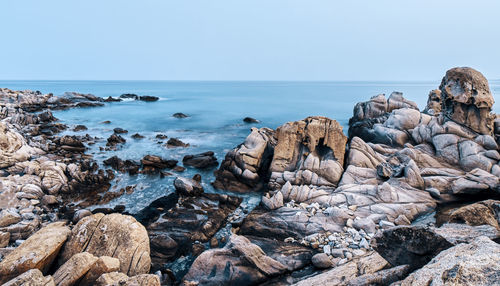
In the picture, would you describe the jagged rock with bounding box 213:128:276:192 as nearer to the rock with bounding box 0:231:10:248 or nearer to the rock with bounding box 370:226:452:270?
the rock with bounding box 0:231:10:248

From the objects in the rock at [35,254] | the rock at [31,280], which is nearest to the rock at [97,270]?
the rock at [31,280]

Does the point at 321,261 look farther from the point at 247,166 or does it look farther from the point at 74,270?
the point at 247,166

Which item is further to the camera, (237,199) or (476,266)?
(237,199)

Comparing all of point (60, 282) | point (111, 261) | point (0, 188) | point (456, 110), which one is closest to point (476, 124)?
point (456, 110)

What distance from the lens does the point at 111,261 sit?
847 centimetres

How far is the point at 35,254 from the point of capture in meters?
8.44

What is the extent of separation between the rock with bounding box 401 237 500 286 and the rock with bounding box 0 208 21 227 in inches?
690

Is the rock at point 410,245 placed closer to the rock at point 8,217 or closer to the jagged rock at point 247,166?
the jagged rock at point 247,166

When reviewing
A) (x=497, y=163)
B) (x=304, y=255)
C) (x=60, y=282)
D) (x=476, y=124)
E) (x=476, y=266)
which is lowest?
(x=304, y=255)

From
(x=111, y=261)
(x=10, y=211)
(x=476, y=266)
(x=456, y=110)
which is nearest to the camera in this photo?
(x=476, y=266)

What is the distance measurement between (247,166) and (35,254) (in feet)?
43.9

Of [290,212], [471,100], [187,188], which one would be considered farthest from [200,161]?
[471,100]

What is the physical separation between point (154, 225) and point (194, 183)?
15.2 feet

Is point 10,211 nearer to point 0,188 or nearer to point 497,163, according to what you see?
point 0,188
